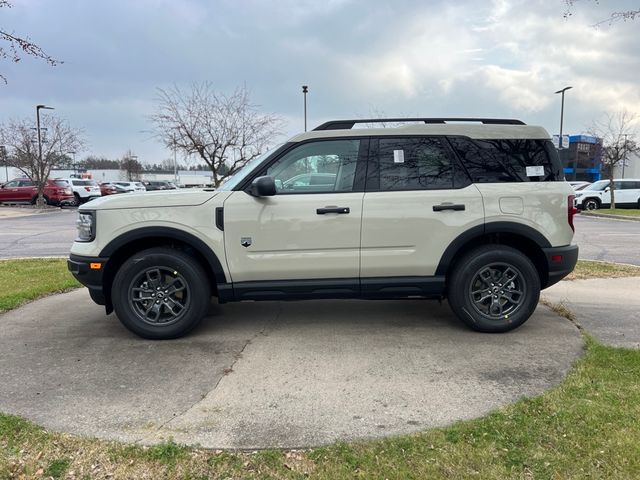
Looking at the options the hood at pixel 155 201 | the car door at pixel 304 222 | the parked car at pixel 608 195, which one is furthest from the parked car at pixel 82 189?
→ the car door at pixel 304 222

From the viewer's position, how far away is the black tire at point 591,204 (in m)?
26.0

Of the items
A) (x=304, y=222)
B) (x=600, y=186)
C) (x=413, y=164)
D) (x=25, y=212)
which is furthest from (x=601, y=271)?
(x=25, y=212)

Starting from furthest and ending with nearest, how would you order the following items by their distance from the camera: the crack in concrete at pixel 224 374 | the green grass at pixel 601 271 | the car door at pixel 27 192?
the car door at pixel 27 192 → the green grass at pixel 601 271 → the crack in concrete at pixel 224 374

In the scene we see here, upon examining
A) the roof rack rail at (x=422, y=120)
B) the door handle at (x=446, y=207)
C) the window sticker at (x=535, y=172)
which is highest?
the roof rack rail at (x=422, y=120)

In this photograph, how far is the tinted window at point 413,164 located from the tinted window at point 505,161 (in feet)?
0.63

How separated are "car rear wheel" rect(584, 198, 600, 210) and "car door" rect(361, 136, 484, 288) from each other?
24613 mm

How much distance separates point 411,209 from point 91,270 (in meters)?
2.92

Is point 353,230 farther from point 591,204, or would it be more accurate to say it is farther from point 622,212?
point 591,204

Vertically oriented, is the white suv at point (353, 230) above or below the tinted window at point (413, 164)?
below

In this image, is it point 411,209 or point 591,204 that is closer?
point 411,209

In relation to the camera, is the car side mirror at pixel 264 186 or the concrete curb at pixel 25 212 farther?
the concrete curb at pixel 25 212

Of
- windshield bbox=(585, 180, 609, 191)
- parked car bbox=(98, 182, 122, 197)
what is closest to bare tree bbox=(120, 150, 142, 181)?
parked car bbox=(98, 182, 122, 197)

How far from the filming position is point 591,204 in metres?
26.2

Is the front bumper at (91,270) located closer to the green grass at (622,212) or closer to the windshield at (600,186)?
the green grass at (622,212)
